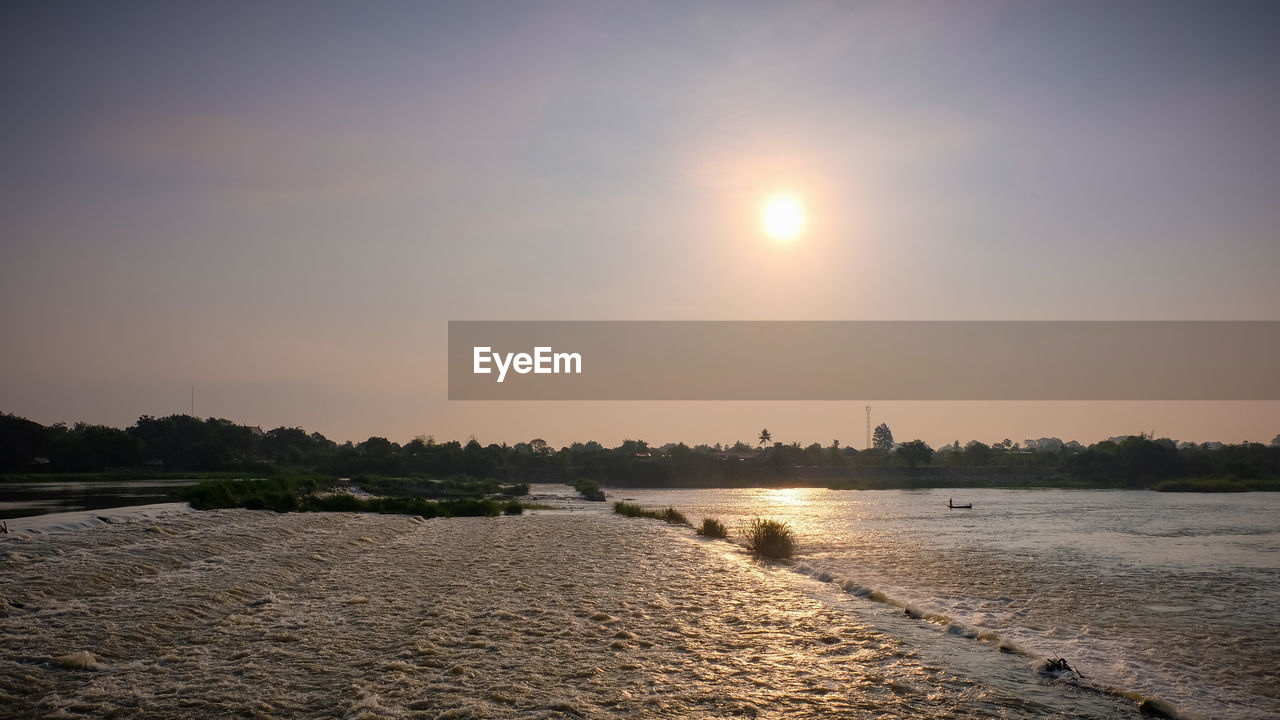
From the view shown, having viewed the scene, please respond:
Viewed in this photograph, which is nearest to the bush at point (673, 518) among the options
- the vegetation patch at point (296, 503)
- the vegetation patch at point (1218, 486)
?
the vegetation patch at point (296, 503)

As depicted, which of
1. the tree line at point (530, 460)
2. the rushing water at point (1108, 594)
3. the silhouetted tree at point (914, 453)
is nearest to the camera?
the rushing water at point (1108, 594)

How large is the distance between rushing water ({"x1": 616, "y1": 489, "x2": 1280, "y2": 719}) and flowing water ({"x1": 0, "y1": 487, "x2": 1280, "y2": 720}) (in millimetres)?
117

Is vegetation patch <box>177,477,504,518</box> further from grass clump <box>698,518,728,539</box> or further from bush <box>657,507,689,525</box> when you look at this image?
grass clump <box>698,518,728,539</box>

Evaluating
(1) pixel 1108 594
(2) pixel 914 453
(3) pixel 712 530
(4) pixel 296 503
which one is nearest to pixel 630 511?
(3) pixel 712 530

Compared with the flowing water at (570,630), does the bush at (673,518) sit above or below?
below

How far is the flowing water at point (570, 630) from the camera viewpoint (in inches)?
341

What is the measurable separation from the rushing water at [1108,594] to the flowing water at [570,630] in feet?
0.38

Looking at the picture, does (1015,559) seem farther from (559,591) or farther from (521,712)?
(521,712)

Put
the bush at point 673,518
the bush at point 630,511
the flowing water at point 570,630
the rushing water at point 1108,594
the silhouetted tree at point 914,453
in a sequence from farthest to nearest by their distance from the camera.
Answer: the silhouetted tree at point 914,453
the bush at point 630,511
the bush at point 673,518
the rushing water at point 1108,594
the flowing water at point 570,630

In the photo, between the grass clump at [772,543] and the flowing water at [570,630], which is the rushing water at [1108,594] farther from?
the grass clump at [772,543]

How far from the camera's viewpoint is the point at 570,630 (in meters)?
12.2

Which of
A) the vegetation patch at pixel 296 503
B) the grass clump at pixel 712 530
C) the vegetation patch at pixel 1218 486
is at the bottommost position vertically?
the vegetation patch at pixel 1218 486

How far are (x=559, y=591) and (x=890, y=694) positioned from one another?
833cm

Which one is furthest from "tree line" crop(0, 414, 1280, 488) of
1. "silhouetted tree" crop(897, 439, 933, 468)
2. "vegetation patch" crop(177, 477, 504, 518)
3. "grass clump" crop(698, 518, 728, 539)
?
"grass clump" crop(698, 518, 728, 539)
